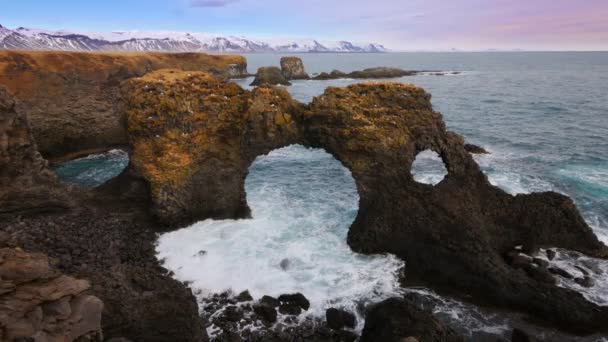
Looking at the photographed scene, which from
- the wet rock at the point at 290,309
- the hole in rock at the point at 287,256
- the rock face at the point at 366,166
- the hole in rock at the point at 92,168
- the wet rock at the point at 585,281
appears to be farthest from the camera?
the hole in rock at the point at 92,168

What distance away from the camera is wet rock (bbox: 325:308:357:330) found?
1759 cm

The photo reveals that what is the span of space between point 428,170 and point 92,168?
32933mm

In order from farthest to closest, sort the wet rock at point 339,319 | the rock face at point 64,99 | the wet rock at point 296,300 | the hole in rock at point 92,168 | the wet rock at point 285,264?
the rock face at point 64,99, the hole in rock at point 92,168, the wet rock at point 285,264, the wet rock at point 296,300, the wet rock at point 339,319

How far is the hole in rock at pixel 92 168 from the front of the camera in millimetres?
34188

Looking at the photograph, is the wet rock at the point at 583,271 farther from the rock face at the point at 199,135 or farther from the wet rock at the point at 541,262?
the rock face at the point at 199,135

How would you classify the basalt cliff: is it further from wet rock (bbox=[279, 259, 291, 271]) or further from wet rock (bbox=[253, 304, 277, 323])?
wet rock (bbox=[253, 304, 277, 323])

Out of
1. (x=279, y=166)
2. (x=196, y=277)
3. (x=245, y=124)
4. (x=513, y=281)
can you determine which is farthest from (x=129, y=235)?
(x=513, y=281)

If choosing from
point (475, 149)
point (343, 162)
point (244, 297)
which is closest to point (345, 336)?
point (244, 297)

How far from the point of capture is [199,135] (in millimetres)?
25609

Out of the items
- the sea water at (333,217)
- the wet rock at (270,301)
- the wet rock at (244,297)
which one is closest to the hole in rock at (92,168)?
the sea water at (333,217)

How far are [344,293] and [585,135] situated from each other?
4540 cm

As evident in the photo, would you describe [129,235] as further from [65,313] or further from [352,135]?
[352,135]

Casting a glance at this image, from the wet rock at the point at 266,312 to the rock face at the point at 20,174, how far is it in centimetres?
1484

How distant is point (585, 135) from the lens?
48.6 meters
